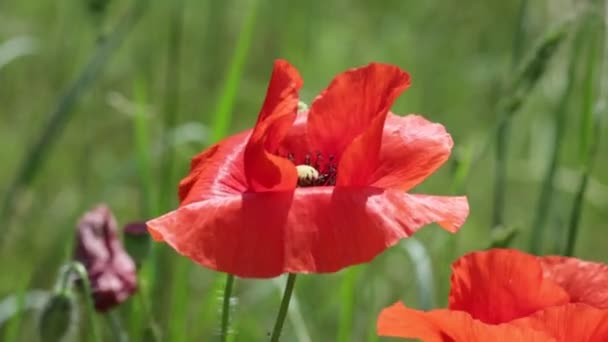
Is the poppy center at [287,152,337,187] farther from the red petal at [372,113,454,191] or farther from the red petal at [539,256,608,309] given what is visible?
the red petal at [539,256,608,309]

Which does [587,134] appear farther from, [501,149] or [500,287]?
[500,287]

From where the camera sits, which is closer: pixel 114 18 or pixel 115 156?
pixel 115 156

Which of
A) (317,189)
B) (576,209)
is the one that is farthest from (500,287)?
(576,209)

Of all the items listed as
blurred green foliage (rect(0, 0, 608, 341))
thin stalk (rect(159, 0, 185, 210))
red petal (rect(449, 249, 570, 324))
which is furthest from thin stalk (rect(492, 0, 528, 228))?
red petal (rect(449, 249, 570, 324))

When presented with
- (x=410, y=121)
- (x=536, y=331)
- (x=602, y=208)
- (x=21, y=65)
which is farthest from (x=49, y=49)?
(x=536, y=331)

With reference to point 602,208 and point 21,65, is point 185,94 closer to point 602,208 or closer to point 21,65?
point 21,65

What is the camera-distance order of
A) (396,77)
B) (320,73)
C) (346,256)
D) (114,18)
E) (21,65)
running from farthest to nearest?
(114,18), (21,65), (320,73), (396,77), (346,256)
